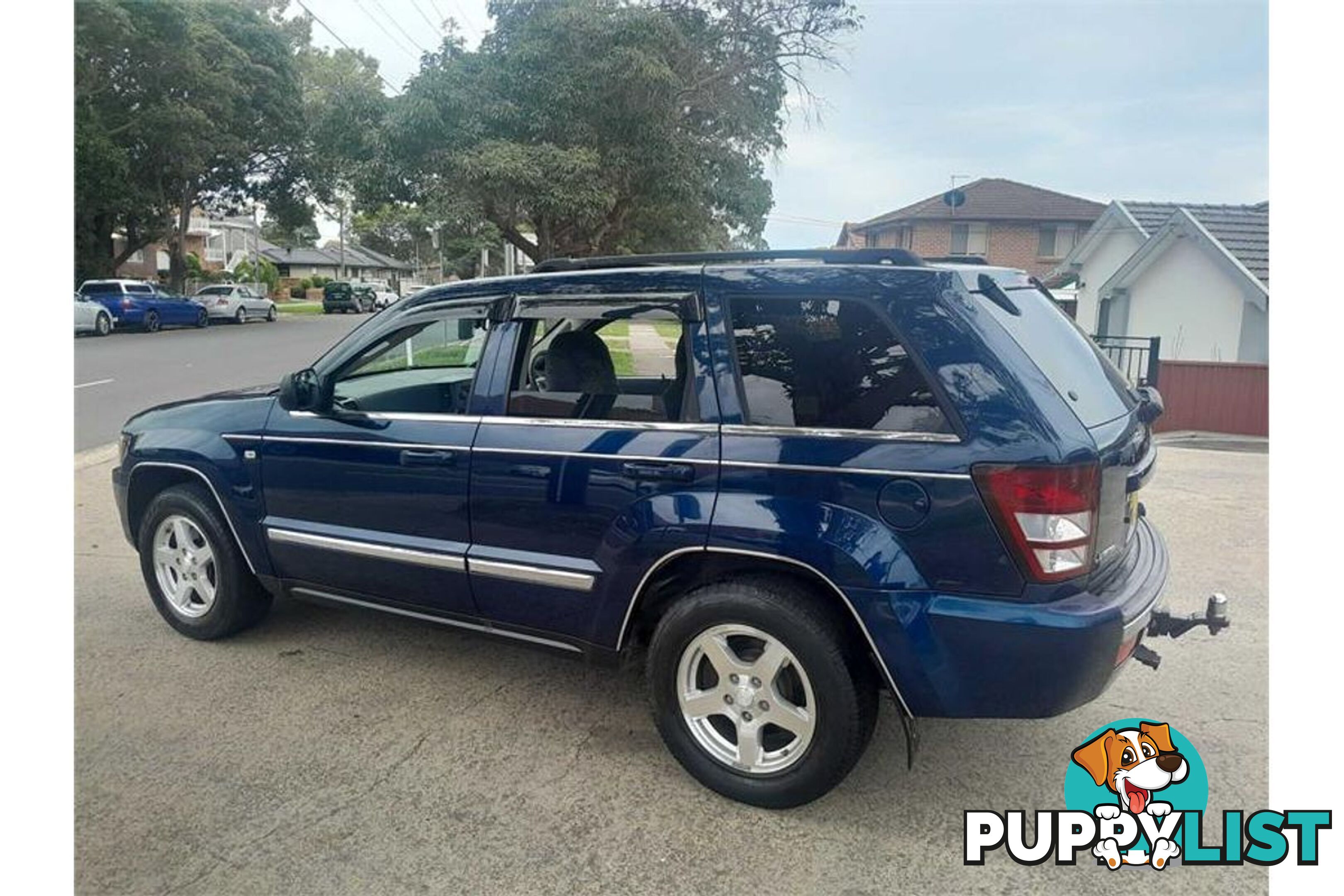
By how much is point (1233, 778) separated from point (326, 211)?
4356cm

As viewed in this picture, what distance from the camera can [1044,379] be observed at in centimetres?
278

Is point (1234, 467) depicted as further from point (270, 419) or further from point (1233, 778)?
point (270, 419)

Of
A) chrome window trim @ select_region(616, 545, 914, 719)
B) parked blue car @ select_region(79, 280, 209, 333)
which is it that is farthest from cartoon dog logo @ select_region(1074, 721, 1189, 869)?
parked blue car @ select_region(79, 280, 209, 333)

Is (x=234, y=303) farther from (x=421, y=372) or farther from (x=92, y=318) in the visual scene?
(x=421, y=372)

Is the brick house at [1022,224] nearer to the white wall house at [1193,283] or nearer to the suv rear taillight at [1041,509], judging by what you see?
the white wall house at [1193,283]

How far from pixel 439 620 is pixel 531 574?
2.08 ft

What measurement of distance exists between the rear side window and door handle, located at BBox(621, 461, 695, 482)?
272 mm

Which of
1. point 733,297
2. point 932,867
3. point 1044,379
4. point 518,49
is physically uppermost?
point 518,49

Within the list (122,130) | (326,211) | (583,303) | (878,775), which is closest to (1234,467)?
(878,775)

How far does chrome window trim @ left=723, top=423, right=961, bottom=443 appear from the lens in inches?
109

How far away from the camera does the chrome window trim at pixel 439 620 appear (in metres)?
3.48

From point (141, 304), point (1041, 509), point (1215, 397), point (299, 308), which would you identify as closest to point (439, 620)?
point (1041, 509)

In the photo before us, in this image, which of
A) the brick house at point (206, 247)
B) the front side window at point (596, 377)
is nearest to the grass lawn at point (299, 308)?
the brick house at point (206, 247)

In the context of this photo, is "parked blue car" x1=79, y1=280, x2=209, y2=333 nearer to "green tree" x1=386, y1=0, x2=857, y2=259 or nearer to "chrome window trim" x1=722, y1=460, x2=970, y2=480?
"green tree" x1=386, y1=0, x2=857, y2=259
